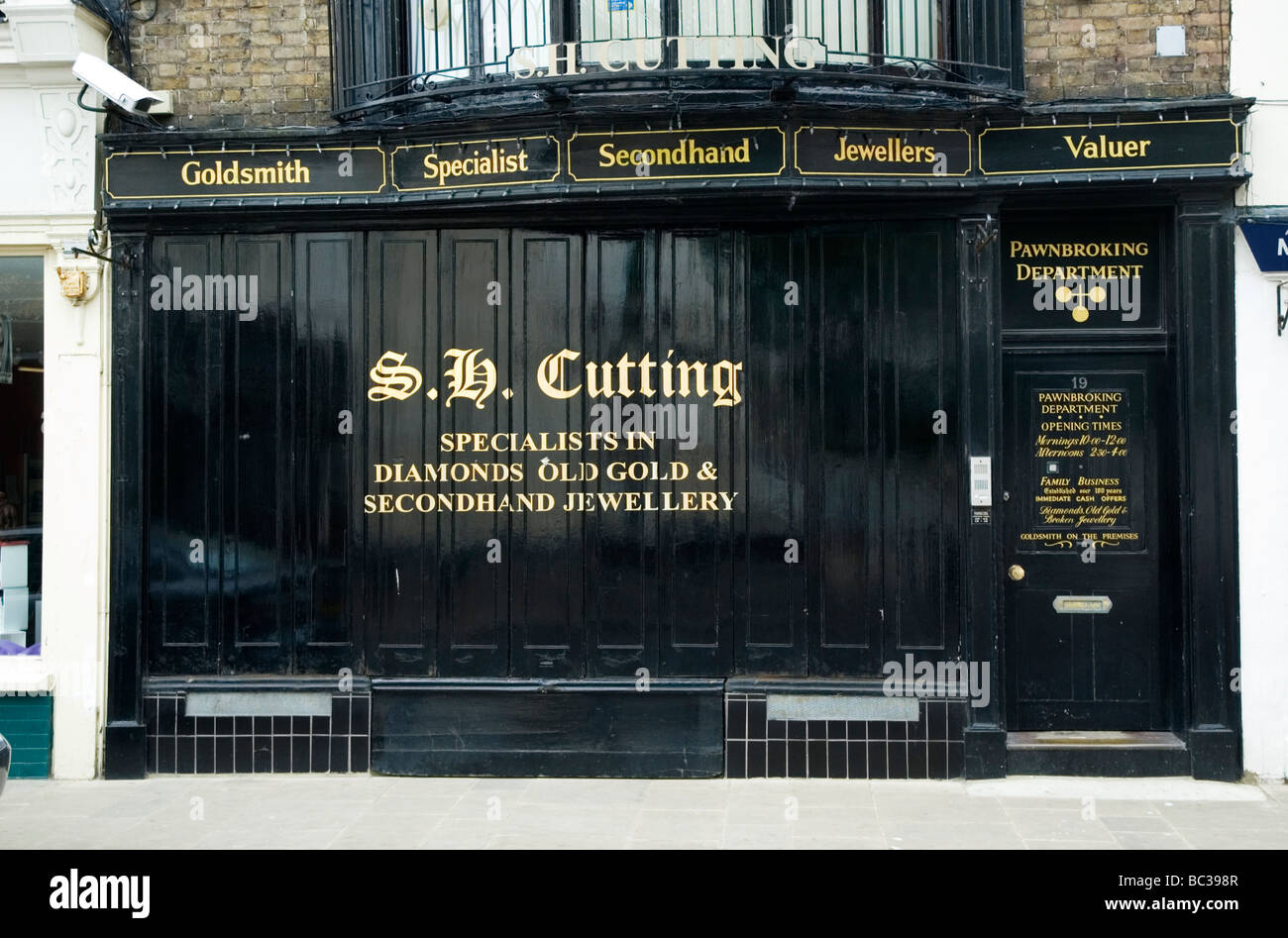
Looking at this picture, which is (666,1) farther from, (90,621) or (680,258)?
(90,621)

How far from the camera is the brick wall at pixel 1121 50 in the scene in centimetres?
798

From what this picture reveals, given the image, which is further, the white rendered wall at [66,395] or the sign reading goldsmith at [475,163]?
the white rendered wall at [66,395]

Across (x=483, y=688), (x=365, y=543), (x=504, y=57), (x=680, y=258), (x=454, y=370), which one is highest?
(x=504, y=57)

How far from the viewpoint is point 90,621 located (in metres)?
8.32

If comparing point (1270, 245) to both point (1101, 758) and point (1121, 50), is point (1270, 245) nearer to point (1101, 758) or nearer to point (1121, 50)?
point (1121, 50)

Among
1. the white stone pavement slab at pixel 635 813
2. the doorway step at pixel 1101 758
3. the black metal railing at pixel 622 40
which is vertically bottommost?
the white stone pavement slab at pixel 635 813

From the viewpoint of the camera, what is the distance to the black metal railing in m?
7.80

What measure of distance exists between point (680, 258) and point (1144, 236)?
121 inches

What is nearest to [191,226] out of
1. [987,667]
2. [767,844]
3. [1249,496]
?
[767,844]

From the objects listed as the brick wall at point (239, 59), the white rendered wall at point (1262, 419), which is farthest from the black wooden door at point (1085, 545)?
the brick wall at point (239, 59)

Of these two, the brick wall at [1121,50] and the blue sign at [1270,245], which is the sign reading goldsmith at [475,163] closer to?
the brick wall at [1121,50]

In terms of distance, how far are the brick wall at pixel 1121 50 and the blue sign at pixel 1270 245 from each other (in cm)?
94

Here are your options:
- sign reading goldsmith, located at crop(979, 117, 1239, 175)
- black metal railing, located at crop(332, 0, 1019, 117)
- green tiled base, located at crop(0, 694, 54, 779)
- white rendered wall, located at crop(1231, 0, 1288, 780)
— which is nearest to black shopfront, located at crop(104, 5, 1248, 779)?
sign reading goldsmith, located at crop(979, 117, 1239, 175)

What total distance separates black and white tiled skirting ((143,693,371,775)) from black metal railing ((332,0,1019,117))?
4.02 m
